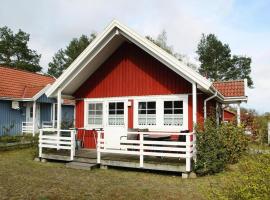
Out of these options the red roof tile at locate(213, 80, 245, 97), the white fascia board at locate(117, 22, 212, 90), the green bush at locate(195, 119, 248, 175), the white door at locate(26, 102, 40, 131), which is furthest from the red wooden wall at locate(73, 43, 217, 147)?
the white door at locate(26, 102, 40, 131)

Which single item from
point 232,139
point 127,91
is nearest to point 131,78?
point 127,91

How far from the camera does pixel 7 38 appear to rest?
48094mm

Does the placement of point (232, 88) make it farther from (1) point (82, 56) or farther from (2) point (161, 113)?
(1) point (82, 56)

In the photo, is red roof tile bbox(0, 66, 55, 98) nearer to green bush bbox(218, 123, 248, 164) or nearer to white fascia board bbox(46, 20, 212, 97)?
white fascia board bbox(46, 20, 212, 97)

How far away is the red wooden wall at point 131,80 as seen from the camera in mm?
12570

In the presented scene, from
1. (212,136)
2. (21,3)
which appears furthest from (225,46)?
(212,136)

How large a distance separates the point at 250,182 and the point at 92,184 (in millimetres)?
5200

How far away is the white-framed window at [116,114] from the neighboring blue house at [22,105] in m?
6.05

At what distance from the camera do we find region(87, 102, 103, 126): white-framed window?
562 inches

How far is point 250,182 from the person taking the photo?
4.38m

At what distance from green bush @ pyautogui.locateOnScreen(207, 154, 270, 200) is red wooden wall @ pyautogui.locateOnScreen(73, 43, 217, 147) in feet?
23.8

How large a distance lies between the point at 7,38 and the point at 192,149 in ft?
148

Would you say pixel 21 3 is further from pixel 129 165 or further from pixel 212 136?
pixel 212 136

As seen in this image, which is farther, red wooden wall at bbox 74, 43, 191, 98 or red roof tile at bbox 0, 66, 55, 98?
red roof tile at bbox 0, 66, 55, 98
